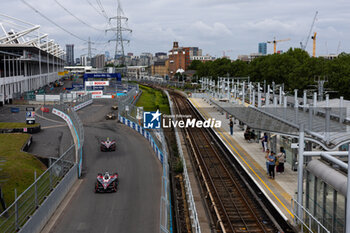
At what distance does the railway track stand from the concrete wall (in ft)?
21.1

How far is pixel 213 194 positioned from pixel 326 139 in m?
5.92

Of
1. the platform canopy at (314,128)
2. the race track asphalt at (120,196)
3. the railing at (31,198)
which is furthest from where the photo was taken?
the platform canopy at (314,128)

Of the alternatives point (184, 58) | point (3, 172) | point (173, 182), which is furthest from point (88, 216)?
point (184, 58)

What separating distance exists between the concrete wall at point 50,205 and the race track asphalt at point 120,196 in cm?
47

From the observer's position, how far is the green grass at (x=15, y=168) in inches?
734

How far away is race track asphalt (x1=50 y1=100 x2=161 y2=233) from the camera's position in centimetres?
1420

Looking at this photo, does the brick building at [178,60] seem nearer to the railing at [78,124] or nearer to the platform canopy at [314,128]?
the railing at [78,124]

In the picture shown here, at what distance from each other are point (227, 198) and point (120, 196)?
4934mm

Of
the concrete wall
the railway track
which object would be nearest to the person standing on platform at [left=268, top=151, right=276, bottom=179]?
the railway track

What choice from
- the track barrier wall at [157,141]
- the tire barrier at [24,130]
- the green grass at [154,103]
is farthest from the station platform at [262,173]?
the green grass at [154,103]

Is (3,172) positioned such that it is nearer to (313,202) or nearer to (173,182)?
(173,182)

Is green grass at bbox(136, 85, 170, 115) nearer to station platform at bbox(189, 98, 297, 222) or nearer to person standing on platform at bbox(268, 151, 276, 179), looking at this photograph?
station platform at bbox(189, 98, 297, 222)

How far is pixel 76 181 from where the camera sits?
2027 centimetres

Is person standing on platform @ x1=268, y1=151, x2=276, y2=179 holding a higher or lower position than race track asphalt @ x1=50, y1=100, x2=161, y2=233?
higher
